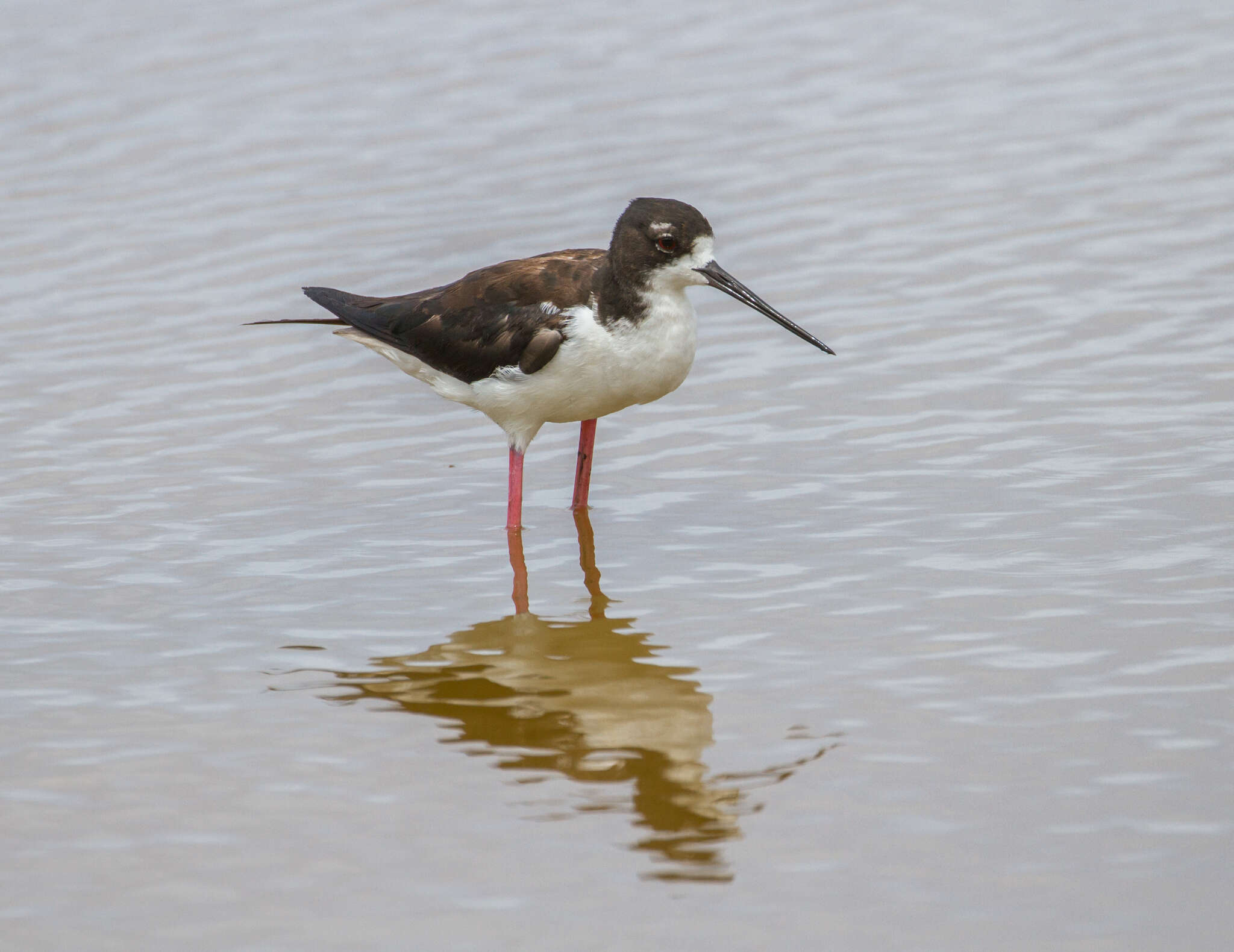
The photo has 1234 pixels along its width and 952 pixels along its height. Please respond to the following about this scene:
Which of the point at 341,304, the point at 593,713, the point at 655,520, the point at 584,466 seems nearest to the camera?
the point at 593,713

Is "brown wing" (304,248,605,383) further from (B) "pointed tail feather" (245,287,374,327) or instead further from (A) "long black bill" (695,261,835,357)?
(A) "long black bill" (695,261,835,357)

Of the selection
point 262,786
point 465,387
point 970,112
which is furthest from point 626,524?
point 970,112

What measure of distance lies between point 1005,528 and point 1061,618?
1.17 metres

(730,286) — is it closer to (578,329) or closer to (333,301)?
(578,329)

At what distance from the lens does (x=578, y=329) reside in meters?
9.10

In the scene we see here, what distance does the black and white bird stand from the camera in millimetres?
9031

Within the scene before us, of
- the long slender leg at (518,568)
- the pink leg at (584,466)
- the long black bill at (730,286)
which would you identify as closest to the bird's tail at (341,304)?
the pink leg at (584,466)

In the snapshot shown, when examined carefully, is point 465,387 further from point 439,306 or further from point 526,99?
point 526,99

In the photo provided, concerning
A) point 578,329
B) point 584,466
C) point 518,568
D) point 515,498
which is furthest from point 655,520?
point 578,329

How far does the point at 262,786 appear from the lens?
666cm

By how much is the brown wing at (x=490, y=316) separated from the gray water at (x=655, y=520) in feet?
2.73

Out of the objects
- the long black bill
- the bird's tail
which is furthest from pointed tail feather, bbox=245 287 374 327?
the long black bill

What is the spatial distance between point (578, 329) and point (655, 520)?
3.69 feet

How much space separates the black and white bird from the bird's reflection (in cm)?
115
